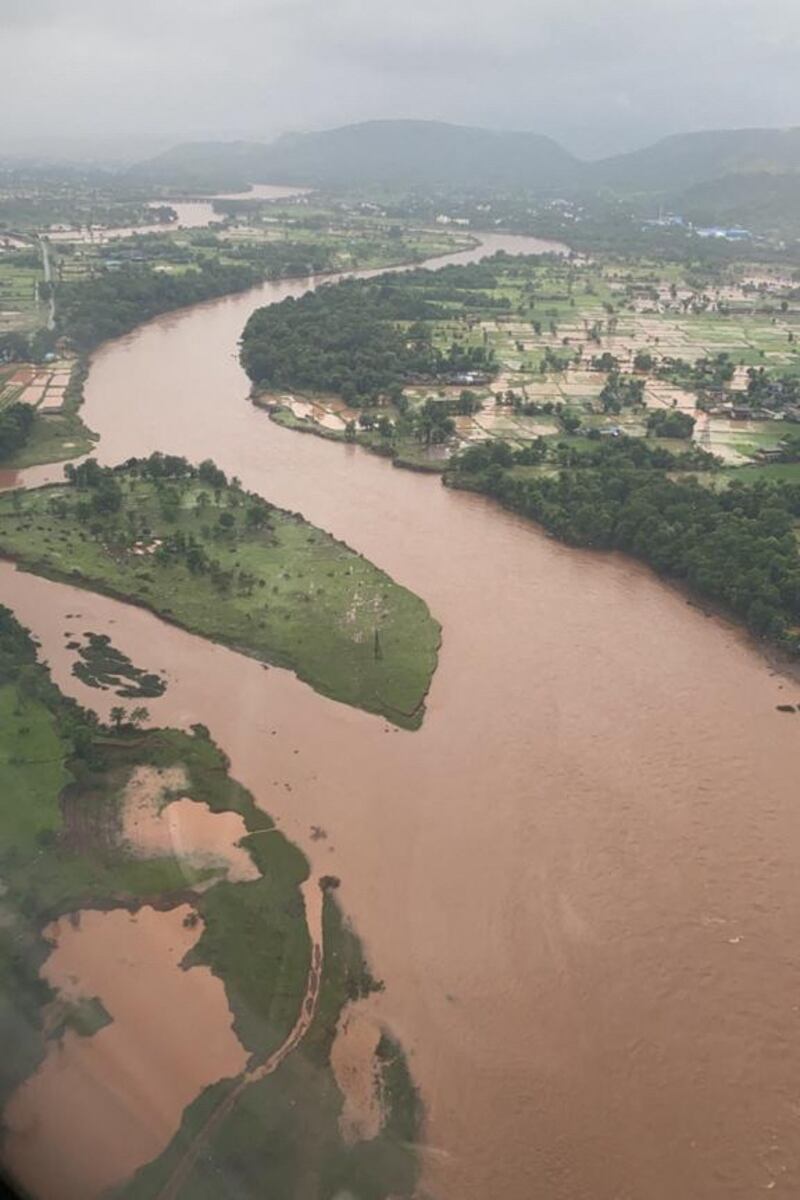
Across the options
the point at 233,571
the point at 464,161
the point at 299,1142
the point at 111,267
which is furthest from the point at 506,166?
the point at 299,1142

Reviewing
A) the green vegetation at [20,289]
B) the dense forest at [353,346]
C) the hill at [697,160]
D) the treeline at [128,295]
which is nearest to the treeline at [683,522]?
the dense forest at [353,346]

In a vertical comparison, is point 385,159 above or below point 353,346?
above

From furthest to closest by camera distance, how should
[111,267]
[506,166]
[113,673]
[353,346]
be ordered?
1. [506,166]
2. [111,267]
3. [353,346]
4. [113,673]

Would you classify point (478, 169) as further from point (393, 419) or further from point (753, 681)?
point (753, 681)

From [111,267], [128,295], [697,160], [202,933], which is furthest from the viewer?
[697,160]

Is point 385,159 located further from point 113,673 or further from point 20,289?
point 113,673

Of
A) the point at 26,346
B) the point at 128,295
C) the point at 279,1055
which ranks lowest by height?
the point at 279,1055

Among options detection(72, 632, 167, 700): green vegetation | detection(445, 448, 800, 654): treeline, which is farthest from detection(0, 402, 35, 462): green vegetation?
detection(445, 448, 800, 654): treeline
